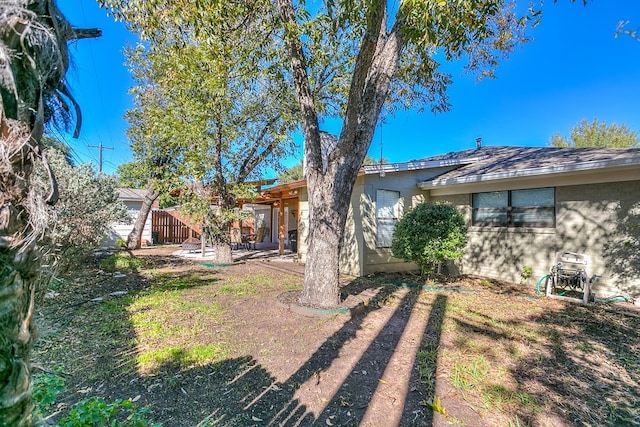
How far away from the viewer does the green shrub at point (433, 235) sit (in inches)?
272

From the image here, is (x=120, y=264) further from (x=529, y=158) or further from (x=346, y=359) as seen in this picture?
(x=529, y=158)

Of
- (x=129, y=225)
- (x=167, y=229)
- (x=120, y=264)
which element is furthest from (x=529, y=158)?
(x=167, y=229)

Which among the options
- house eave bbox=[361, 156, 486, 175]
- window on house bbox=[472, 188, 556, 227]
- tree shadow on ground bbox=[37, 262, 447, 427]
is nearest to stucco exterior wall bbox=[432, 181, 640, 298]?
window on house bbox=[472, 188, 556, 227]

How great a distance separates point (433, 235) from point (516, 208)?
8.23ft

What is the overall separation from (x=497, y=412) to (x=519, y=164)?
6986mm

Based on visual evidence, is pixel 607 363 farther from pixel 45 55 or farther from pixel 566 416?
pixel 45 55

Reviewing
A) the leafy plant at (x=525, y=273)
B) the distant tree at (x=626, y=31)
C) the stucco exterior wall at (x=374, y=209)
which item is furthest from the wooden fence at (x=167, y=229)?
the distant tree at (x=626, y=31)

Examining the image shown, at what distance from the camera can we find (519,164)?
7867 mm

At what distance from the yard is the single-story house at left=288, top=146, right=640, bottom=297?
1.47m

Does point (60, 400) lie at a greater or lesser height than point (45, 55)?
lesser

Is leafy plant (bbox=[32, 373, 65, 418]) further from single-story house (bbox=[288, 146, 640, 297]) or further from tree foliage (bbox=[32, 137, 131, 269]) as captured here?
single-story house (bbox=[288, 146, 640, 297])

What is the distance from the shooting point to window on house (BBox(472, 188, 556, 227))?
7.20 meters

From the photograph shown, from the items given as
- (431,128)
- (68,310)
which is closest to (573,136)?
(431,128)

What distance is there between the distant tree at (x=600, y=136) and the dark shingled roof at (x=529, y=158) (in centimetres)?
1638
